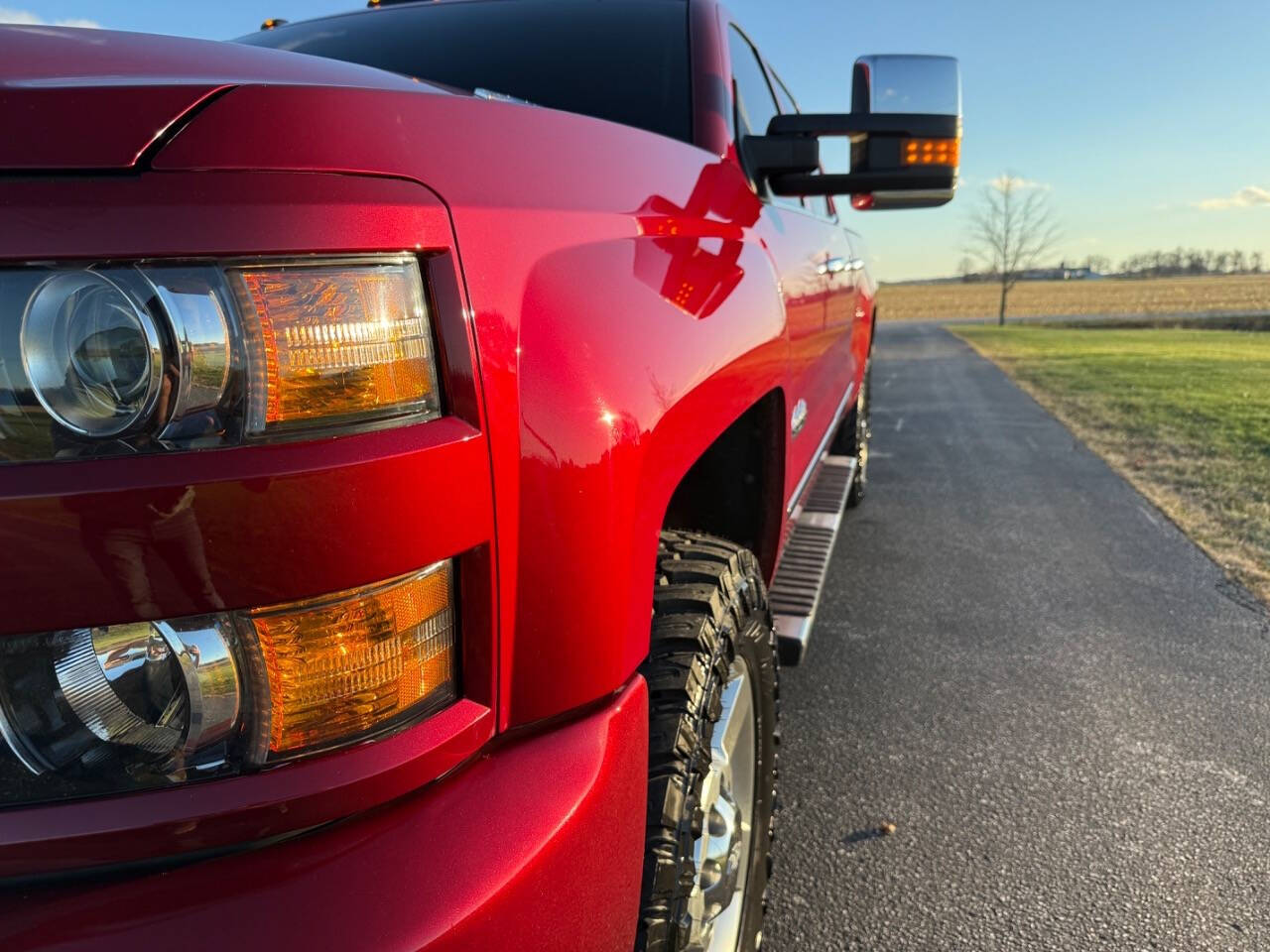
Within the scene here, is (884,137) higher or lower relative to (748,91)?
lower

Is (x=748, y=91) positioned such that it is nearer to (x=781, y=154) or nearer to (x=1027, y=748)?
(x=781, y=154)

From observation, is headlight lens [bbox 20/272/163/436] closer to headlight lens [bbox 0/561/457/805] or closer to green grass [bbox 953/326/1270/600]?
headlight lens [bbox 0/561/457/805]

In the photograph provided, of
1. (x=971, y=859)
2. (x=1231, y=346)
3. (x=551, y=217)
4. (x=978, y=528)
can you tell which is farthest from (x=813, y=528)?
(x=1231, y=346)

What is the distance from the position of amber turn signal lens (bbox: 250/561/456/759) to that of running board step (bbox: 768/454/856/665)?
1057 millimetres

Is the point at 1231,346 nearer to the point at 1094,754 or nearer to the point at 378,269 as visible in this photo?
the point at 1094,754

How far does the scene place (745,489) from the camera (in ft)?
7.01

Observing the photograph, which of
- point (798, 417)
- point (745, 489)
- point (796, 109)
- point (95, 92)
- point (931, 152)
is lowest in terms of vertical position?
point (745, 489)

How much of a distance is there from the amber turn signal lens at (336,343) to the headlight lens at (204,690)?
0.58 feet

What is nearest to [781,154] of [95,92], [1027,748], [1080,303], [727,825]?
[727,825]

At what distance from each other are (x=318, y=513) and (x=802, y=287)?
180 cm

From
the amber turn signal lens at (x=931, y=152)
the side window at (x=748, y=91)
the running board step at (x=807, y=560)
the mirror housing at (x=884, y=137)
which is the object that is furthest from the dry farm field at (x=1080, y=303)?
the amber turn signal lens at (x=931, y=152)

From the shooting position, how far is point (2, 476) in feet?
2.47

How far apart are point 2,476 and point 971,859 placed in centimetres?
225

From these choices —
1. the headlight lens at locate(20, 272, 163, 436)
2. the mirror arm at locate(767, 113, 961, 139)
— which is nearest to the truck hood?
the headlight lens at locate(20, 272, 163, 436)
